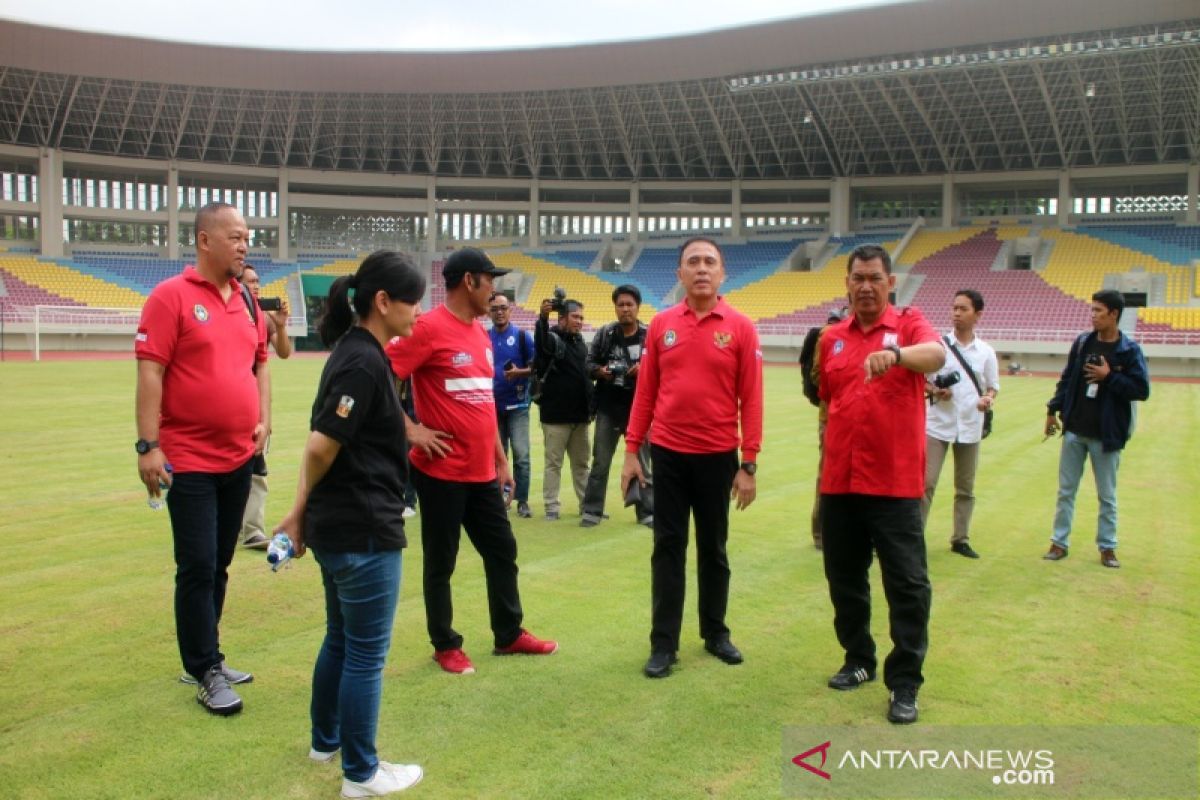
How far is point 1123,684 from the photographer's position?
4.25m

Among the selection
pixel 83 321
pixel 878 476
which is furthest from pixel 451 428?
pixel 83 321

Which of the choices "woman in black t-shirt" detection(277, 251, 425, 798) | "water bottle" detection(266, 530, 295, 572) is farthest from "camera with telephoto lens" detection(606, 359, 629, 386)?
"water bottle" detection(266, 530, 295, 572)

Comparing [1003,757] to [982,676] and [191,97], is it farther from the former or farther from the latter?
[191,97]

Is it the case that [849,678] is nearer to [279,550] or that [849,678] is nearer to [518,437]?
[279,550]

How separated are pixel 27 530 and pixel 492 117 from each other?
43.8 m

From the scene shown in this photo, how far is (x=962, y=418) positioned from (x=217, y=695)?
18.1 ft

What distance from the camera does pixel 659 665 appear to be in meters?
4.34

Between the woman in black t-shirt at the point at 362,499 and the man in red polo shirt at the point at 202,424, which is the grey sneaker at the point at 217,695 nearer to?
the man in red polo shirt at the point at 202,424

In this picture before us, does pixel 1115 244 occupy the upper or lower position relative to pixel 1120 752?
upper

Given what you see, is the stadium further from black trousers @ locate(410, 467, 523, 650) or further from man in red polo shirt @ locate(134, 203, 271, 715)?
man in red polo shirt @ locate(134, 203, 271, 715)

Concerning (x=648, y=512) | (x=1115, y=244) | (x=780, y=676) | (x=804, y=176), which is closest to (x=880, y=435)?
(x=780, y=676)

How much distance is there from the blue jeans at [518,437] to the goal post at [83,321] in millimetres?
34187

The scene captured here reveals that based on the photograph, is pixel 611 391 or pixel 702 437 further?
pixel 611 391

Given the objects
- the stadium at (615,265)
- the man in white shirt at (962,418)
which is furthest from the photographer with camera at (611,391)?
the man in white shirt at (962,418)
